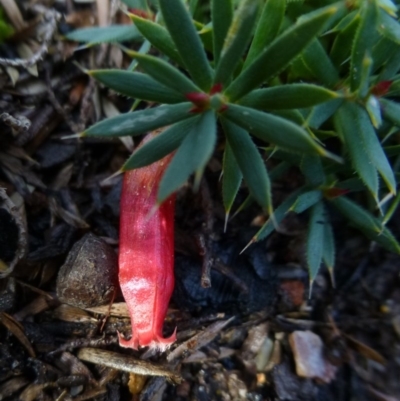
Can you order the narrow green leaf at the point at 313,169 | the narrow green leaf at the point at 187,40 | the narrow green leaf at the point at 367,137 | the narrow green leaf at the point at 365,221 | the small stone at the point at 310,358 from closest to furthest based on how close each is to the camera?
the narrow green leaf at the point at 187,40 < the narrow green leaf at the point at 367,137 < the narrow green leaf at the point at 313,169 < the narrow green leaf at the point at 365,221 < the small stone at the point at 310,358

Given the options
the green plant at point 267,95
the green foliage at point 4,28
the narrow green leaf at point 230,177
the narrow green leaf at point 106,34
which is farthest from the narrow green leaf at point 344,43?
the green foliage at point 4,28

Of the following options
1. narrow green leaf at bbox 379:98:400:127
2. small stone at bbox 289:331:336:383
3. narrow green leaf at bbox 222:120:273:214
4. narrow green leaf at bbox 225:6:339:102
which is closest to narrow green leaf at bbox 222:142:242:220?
narrow green leaf at bbox 222:120:273:214

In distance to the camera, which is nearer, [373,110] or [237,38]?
[237,38]

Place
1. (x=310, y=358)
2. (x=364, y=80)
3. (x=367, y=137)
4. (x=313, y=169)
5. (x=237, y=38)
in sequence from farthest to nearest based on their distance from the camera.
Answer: (x=310, y=358)
(x=313, y=169)
(x=367, y=137)
(x=364, y=80)
(x=237, y=38)

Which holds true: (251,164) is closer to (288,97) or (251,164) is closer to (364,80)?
(288,97)

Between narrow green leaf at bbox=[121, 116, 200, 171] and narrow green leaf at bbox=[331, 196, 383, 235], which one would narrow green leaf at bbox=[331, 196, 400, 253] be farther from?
narrow green leaf at bbox=[121, 116, 200, 171]

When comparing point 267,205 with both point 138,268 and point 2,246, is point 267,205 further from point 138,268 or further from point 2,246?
point 2,246

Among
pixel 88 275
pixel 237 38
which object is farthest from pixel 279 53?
pixel 88 275

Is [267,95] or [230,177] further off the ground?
[267,95]

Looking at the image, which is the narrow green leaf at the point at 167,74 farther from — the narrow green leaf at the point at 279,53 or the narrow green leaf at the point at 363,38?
the narrow green leaf at the point at 363,38
